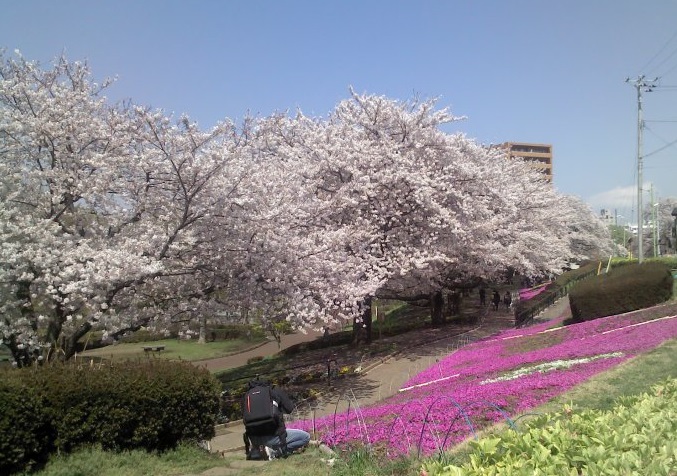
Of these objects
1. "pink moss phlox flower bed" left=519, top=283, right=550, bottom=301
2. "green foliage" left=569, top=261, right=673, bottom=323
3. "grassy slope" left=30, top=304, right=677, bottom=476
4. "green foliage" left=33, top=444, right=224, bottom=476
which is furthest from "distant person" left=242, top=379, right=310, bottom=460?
"pink moss phlox flower bed" left=519, top=283, right=550, bottom=301

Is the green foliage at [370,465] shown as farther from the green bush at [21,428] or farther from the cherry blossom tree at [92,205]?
the cherry blossom tree at [92,205]

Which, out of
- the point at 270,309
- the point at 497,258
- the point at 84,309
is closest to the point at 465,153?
the point at 497,258

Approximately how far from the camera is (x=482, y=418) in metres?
7.86

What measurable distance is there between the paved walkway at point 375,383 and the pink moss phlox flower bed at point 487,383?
0.75m

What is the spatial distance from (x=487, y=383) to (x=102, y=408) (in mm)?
7367

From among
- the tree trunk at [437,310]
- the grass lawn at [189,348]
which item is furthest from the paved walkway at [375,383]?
Result: the grass lawn at [189,348]

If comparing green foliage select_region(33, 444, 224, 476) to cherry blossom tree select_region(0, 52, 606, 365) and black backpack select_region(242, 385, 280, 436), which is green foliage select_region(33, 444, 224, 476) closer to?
black backpack select_region(242, 385, 280, 436)


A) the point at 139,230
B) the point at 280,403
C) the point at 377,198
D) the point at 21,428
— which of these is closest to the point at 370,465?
the point at 280,403

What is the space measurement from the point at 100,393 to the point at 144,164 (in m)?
6.18

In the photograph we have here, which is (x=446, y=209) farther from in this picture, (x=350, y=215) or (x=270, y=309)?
(x=270, y=309)

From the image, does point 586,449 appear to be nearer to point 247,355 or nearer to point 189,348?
point 247,355

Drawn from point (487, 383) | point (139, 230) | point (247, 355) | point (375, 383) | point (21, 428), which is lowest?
point (247, 355)

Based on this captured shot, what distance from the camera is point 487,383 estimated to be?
11375mm

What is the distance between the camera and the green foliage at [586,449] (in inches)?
129
